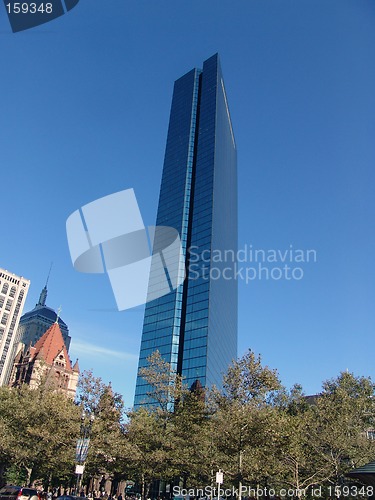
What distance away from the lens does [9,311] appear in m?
166

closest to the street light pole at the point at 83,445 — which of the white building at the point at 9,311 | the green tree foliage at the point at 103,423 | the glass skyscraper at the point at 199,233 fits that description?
the green tree foliage at the point at 103,423

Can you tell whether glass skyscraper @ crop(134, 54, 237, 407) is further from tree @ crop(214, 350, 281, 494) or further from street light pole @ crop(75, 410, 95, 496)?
tree @ crop(214, 350, 281, 494)

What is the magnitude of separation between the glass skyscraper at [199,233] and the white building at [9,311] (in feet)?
296

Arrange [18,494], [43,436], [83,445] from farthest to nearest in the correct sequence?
1. [43,436]
2. [83,445]
3. [18,494]

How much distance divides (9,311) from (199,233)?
106 metres

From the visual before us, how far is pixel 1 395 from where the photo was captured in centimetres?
5728

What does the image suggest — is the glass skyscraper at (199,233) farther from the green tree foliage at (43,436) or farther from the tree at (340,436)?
the tree at (340,436)

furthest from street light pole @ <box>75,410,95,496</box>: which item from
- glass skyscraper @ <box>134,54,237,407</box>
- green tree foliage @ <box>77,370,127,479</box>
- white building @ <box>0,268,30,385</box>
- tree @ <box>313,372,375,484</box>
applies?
white building @ <box>0,268,30,385</box>

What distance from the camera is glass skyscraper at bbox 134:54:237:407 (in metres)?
88.1

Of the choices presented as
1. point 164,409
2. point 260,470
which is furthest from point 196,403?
point 260,470

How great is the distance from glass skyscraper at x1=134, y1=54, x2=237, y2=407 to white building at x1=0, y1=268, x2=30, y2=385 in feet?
296

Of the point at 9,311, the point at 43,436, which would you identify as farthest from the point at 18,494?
the point at 9,311

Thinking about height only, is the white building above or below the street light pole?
above

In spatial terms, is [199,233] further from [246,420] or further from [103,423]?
[246,420]
